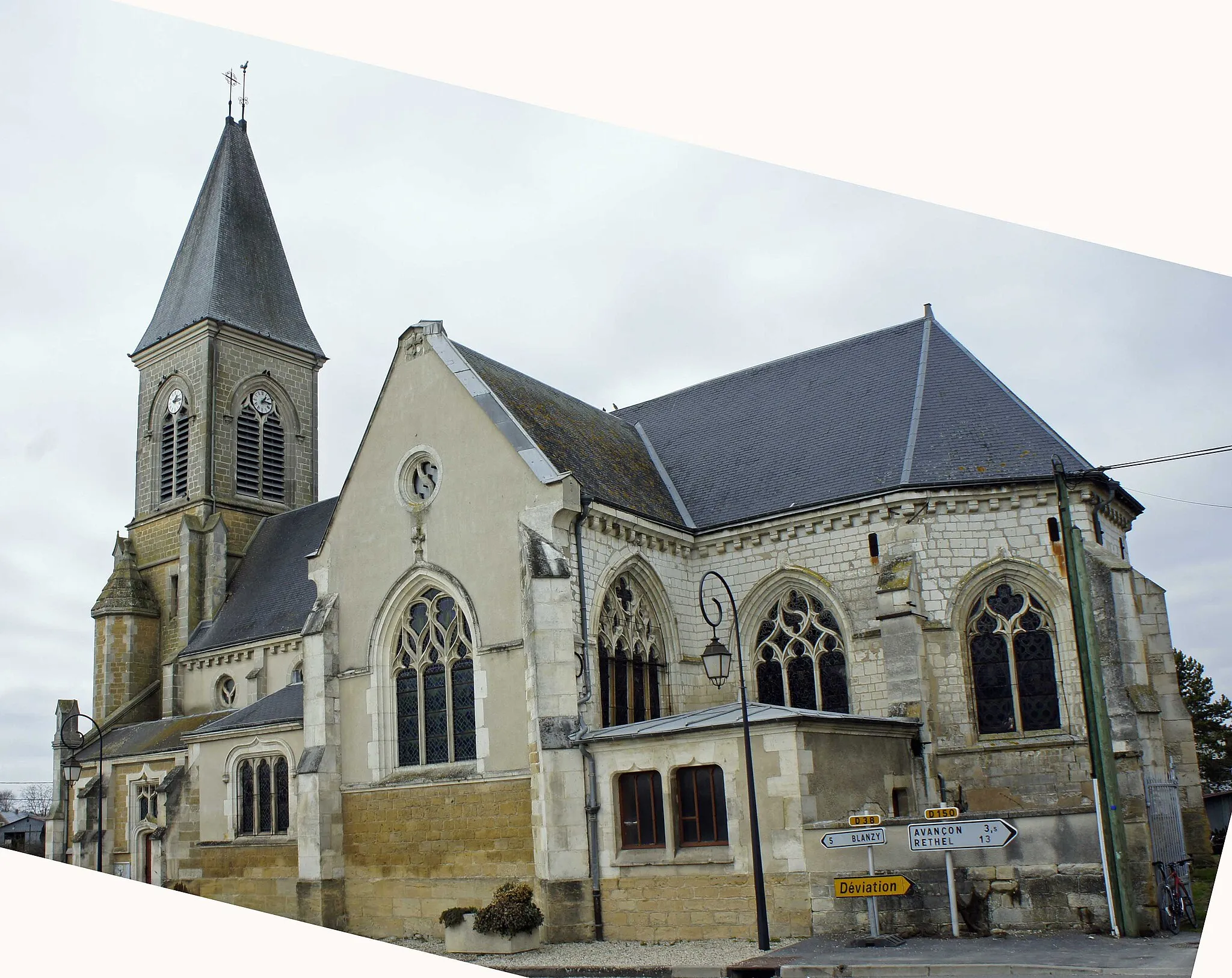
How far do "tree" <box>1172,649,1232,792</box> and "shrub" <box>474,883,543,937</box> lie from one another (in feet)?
91.1

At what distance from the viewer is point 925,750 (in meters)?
18.2

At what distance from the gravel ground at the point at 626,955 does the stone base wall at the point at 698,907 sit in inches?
7.0

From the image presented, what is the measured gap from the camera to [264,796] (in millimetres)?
24203

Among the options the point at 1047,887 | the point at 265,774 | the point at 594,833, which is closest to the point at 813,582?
the point at 594,833

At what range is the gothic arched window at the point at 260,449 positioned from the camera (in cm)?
3803

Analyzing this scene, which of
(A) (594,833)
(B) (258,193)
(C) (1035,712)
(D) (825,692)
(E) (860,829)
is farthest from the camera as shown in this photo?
(B) (258,193)

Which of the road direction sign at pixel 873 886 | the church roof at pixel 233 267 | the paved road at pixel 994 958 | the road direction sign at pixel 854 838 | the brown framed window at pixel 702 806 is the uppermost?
the church roof at pixel 233 267

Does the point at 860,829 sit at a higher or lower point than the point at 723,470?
lower

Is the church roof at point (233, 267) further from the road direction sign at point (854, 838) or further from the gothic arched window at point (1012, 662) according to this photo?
the road direction sign at point (854, 838)

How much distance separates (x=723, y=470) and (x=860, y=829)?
33.3 feet

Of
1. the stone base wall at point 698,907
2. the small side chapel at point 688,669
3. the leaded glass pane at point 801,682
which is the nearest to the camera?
the stone base wall at point 698,907

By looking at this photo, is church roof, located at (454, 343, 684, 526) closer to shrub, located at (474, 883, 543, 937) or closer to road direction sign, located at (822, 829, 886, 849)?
shrub, located at (474, 883, 543, 937)

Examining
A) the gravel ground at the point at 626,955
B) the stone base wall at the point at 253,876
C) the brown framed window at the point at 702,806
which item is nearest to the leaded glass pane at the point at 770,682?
the brown framed window at the point at 702,806

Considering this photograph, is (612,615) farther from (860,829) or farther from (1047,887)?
(1047,887)
